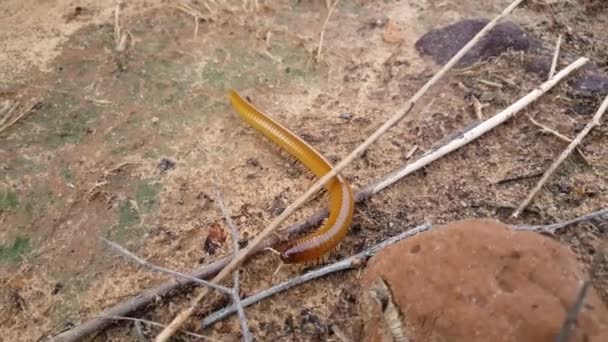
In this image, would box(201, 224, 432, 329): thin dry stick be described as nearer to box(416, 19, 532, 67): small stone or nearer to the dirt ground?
the dirt ground

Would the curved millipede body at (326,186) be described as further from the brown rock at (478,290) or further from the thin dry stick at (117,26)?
the thin dry stick at (117,26)

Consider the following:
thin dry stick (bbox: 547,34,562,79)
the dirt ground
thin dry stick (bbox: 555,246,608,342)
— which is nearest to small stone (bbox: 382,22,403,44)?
the dirt ground

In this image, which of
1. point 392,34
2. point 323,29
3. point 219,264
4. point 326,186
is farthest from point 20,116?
point 392,34

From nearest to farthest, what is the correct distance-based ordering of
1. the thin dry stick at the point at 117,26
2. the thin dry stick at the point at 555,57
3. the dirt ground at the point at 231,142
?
1. the dirt ground at the point at 231,142
2. the thin dry stick at the point at 555,57
3. the thin dry stick at the point at 117,26

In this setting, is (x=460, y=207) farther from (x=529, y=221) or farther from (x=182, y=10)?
(x=182, y=10)

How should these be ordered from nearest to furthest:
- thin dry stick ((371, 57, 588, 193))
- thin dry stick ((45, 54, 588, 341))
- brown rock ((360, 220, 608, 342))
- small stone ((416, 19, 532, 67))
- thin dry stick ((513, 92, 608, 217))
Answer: brown rock ((360, 220, 608, 342)) < thin dry stick ((45, 54, 588, 341)) < thin dry stick ((513, 92, 608, 217)) < thin dry stick ((371, 57, 588, 193)) < small stone ((416, 19, 532, 67))

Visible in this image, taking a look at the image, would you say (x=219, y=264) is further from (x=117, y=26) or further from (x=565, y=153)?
(x=117, y=26)

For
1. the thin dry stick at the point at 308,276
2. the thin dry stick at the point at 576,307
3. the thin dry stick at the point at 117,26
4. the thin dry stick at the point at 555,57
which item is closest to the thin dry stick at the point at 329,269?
the thin dry stick at the point at 308,276
